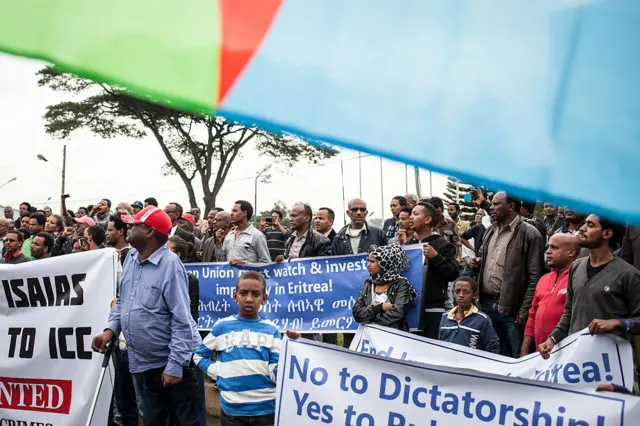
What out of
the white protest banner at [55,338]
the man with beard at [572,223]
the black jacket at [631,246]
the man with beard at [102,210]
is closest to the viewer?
the man with beard at [572,223]

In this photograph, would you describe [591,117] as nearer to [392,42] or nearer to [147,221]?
[392,42]

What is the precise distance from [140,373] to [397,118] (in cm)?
466

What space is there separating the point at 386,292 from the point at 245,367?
2.02 meters

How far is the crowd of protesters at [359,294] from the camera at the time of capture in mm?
4957

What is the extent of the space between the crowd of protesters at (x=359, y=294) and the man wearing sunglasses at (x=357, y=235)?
1 cm

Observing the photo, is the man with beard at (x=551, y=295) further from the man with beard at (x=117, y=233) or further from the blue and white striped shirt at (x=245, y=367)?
the man with beard at (x=117, y=233)

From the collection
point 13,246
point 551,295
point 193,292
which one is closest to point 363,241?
point 193,292

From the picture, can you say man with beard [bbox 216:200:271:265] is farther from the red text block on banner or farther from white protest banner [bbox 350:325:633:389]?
white protest banner [bbox 350:325:633:389]

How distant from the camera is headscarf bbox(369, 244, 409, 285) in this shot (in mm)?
6582

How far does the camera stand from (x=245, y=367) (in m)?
4.86

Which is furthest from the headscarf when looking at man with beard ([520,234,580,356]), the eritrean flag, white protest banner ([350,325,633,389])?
the eritrean flag

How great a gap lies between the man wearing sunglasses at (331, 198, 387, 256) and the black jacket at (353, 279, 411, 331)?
1.46 m

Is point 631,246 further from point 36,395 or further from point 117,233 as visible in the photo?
point 36,395

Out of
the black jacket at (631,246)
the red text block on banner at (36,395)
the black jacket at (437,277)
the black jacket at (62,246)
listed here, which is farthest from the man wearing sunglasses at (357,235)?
the black jacket at (62,246)
